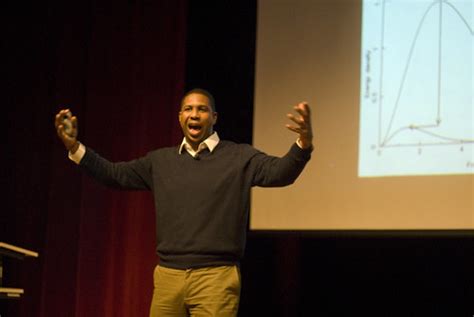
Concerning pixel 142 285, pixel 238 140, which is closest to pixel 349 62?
pixel 238 140

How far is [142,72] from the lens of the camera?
3803mm

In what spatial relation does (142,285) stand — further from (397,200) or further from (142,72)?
(397,200)

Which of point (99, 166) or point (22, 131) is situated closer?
point (99, 166)

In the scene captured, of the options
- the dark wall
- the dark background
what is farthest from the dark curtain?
the dark wall

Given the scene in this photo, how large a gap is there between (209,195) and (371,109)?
0.97 meters

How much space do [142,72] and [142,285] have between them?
1044 mm

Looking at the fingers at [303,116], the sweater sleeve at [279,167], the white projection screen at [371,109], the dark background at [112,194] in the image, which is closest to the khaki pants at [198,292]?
the sweater sleeve at [279,167]

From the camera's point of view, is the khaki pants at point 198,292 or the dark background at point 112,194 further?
the dark background at point 112,194

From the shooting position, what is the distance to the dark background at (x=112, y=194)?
11.8ft

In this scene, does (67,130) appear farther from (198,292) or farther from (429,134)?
(429,134)

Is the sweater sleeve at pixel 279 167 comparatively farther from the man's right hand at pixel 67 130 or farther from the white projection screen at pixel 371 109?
the white projection screen at pixel 371 109

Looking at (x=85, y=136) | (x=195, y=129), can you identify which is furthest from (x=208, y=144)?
(x=85, y=136)

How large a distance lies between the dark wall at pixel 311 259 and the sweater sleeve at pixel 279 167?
785 mm

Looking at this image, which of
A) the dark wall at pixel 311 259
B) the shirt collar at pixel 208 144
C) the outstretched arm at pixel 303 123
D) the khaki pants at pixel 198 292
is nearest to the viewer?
the outstretched arm at pixel 303 123
